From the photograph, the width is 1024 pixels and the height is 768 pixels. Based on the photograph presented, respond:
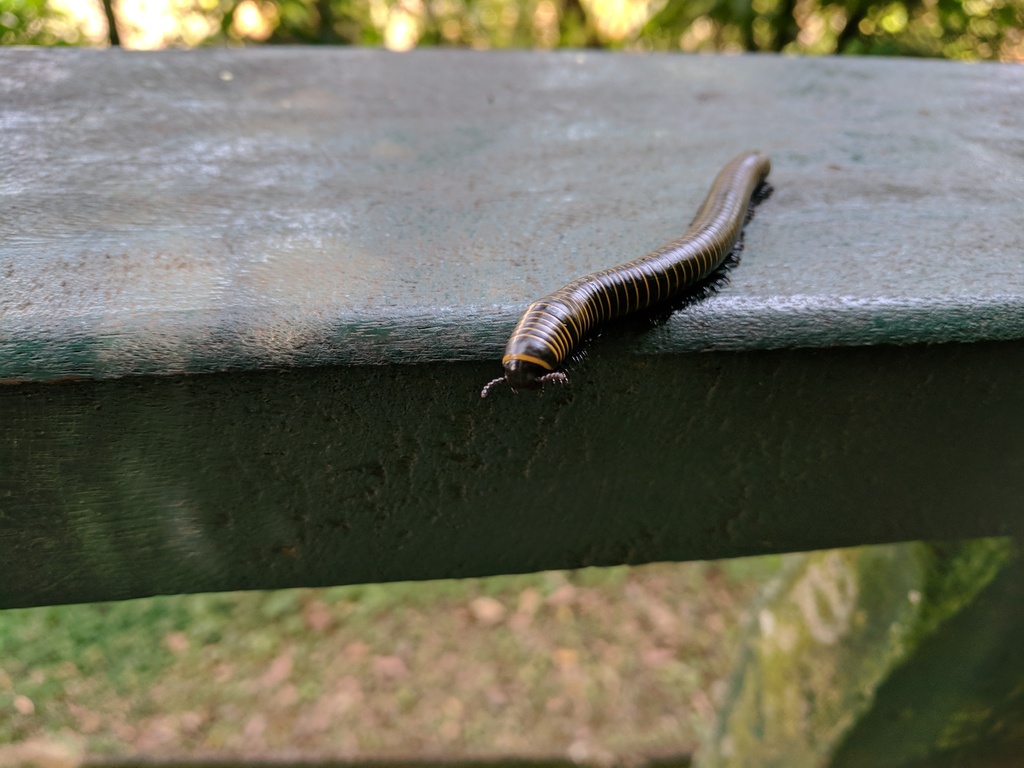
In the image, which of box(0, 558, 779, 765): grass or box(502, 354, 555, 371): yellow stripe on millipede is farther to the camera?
box(0, 558, 779, 765): grass

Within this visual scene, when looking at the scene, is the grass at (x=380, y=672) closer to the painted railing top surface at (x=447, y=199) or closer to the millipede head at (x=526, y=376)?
the painted railing top surface at (x=447, y=199)

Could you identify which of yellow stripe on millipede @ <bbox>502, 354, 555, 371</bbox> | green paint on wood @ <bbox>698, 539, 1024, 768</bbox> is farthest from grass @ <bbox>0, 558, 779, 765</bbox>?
yellow stripe on millipede @ <bbox>502, 354, 555, 371</bbox>

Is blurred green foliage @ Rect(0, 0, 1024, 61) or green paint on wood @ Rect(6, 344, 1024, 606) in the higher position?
blurred green foliage @ Rect(0, 0, 1024, 61)

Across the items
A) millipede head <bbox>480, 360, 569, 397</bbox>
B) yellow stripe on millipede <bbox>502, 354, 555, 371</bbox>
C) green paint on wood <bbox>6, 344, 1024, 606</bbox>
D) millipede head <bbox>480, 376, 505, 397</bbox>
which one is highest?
yellow stripe on millipede <bbox>502, 354, 555, 371</bbox>

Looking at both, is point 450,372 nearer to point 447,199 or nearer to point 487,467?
point 487,467

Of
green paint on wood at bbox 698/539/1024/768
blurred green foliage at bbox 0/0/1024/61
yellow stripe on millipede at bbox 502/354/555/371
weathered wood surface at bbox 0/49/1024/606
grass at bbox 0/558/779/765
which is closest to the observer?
yellow stripe on millipede at bbox 502/354/555/371

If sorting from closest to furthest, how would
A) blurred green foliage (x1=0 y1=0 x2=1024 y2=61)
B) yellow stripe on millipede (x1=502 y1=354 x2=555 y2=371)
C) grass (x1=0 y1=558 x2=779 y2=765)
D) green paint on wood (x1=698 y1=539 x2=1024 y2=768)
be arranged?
1. yellow stripe on millipede (x1=502 y1=354 x2=555 y2=371)
2. green paint on wood (x1=698 y1=539 x2=1024 y2=768)
3. grass (x1=0 y1=558 x2=779 y2=765)
4. blurred green foliage (x1=0 y1=0 x2=1024 y2=61)

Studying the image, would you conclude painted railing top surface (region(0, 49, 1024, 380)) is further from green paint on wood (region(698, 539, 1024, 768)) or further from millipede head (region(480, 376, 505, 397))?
green paint on wood (region(698, 539, 1024, 768))

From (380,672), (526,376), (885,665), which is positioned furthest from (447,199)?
(380,672)
